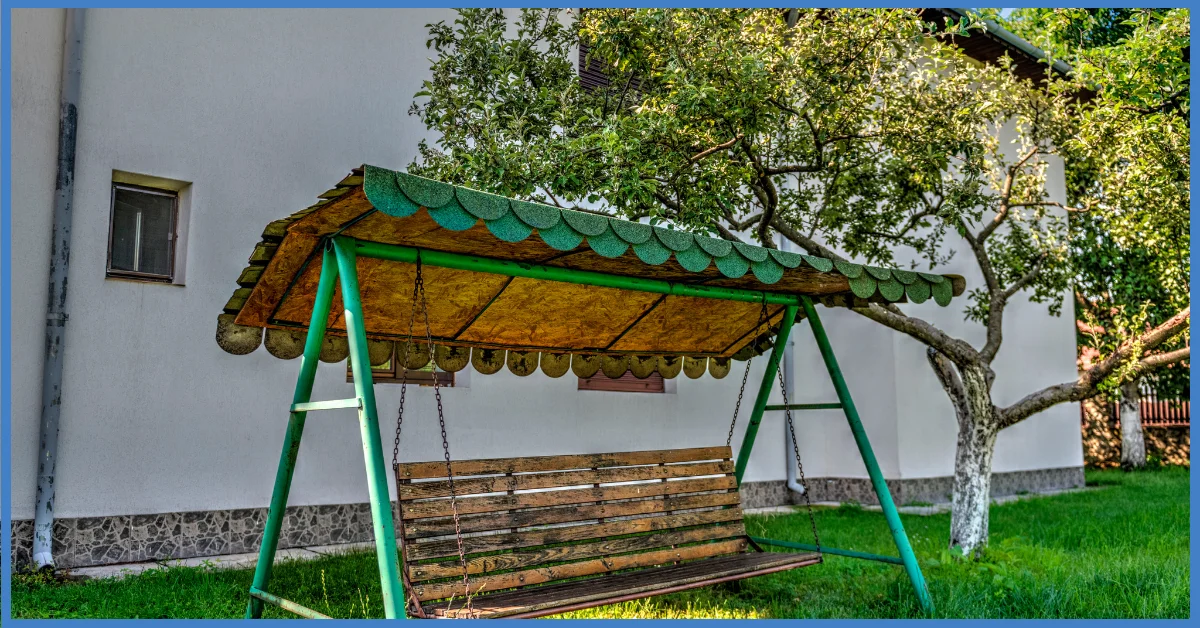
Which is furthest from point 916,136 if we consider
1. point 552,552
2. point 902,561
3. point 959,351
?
point 552,552

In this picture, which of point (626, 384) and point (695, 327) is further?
point (626, 384)

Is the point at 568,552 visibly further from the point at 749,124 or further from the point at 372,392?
the point at 749,124

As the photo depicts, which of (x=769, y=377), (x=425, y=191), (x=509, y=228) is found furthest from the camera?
(x=769, y=377)

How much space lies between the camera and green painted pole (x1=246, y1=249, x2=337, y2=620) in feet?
12.8

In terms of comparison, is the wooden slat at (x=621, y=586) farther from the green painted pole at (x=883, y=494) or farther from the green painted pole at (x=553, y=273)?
the green painted pole at (x=553, y=273)

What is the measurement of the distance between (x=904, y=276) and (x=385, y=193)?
10.9 feet

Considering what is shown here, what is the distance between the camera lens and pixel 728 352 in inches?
264

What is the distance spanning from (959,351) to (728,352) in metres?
1.91

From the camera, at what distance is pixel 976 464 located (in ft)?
23.4

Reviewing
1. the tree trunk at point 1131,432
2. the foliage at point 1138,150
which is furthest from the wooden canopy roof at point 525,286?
the tree trunk at point 1131,432

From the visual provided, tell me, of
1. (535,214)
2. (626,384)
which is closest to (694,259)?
(535,214)

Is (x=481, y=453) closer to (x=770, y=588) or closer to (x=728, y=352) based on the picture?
(x=728, y=352)

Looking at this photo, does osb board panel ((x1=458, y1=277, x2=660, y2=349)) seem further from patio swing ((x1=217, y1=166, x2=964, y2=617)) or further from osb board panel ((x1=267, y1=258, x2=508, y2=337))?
osb board panel ((x1=267, y1=258, x2=508, y2=337))

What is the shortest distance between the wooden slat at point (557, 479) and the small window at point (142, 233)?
3.91 metres
